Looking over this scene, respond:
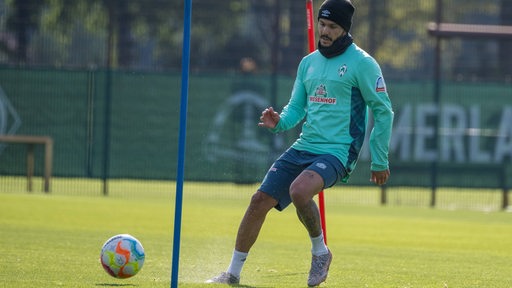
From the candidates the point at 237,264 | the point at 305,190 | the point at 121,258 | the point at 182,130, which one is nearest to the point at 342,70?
the point at 305,190

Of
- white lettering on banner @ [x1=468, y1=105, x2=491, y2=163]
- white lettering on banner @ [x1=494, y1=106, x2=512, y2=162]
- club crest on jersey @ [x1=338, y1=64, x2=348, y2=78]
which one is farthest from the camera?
white lettering on banner @ [x1=468, y1=105, x2=491, y2=163]

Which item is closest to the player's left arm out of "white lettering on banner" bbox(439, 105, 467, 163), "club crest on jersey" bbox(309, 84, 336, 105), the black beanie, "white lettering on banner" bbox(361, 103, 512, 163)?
"club crest on jersey" bbox(309, 84, 336, 105)

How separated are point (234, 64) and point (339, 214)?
5.58 meters

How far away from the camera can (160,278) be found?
9.47 m

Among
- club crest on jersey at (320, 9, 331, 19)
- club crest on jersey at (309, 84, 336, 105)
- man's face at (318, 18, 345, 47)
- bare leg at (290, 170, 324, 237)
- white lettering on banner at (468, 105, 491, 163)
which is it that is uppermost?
club crest on jersey at (320, 9, 331, 19)

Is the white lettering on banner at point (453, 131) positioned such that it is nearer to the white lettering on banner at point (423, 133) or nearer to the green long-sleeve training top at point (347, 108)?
the white lettering on banner at point (423, 133)

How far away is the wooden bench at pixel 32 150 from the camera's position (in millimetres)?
22656

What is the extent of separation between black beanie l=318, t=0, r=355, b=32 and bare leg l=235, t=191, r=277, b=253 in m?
1.46

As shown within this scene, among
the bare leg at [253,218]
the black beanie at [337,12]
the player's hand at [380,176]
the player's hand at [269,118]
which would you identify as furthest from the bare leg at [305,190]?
the black beanie at [337,12]

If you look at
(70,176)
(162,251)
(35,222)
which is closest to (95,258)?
(162,251)

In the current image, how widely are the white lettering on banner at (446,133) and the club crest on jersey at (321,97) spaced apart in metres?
14.4

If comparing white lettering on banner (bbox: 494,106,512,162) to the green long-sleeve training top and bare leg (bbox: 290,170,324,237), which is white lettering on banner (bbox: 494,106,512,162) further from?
bare leg (bbox: 290,170,324,237)

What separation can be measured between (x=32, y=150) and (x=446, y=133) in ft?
27.4

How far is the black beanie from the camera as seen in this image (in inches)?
354
